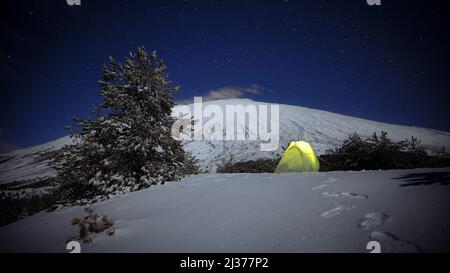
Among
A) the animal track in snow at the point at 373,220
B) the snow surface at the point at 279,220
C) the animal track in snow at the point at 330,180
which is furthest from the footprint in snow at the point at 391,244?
the animal track in snow at the point at 330,180

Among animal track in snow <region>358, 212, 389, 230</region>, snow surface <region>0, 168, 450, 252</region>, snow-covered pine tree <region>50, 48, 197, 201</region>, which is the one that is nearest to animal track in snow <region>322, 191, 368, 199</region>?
snow surface <region>0, 168, 450, 252</region>

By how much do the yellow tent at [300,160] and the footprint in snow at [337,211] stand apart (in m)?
5.22

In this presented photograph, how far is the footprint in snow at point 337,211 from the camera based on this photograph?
8.77ft

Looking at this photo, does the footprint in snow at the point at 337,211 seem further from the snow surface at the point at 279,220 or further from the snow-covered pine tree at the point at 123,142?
the snow-covered pine tree at the point at 123,142

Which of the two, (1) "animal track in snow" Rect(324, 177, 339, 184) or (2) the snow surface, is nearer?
(2) the snow surface

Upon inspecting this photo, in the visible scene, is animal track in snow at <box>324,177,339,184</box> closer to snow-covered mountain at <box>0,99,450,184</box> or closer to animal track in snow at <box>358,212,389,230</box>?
animal track in snow at <box>358,212,389,230</box>

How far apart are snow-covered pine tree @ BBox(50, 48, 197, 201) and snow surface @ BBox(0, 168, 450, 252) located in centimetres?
152

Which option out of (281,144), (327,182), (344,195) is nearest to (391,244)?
(344,195)

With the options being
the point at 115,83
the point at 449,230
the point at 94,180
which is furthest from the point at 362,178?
the point at 115,83

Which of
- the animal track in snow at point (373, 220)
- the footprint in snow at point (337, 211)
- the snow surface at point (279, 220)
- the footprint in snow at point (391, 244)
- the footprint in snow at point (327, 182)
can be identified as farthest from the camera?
the footprint in snow at point (327, 182)

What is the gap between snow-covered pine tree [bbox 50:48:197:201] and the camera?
6230 millimetres

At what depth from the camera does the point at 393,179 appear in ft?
12.5
